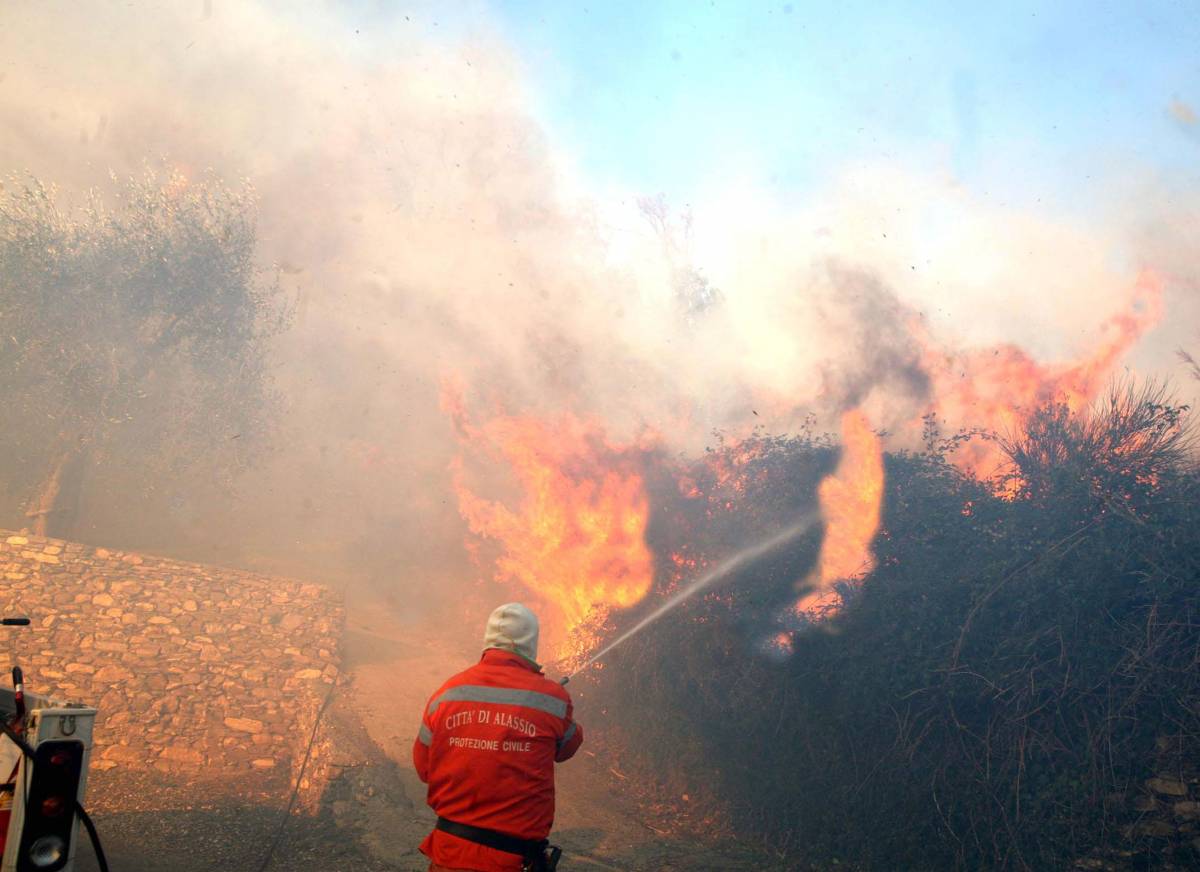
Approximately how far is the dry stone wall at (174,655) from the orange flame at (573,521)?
4.09m

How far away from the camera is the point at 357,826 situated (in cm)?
805

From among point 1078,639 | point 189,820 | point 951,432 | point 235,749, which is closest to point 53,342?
point 235,749

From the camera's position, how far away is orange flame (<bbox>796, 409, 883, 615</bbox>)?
370 inches

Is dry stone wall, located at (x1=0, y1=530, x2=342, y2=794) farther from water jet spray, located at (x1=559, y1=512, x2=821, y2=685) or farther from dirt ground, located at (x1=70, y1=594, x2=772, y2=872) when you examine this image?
water jet spray, located at (x1=559, y1=512, x2=821, y2=685)

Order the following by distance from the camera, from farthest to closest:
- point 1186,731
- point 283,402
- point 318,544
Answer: point 318,544 → point 283,402 → point 1186,731

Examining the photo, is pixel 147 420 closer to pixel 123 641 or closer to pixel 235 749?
pixel 123 641

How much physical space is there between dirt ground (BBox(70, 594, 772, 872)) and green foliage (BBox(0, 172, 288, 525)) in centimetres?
1058

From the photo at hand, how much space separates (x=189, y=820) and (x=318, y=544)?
61.4ft

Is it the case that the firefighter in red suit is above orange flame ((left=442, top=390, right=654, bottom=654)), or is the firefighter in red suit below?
below

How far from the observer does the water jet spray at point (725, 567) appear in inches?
406

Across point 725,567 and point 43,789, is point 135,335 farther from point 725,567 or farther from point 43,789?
point 43,789

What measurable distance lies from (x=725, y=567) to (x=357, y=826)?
5.94 metres

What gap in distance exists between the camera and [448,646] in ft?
60.4

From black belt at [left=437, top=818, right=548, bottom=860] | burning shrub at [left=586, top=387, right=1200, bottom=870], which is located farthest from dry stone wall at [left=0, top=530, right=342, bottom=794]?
black belt at [left=437, top=818, right=548, bottom=860]
